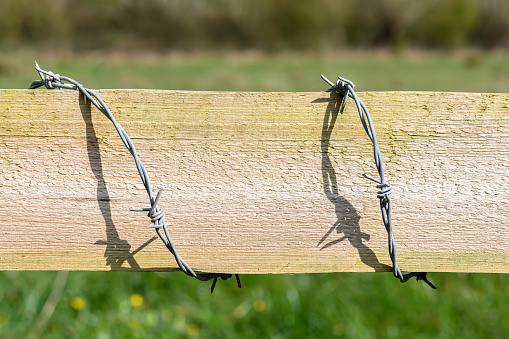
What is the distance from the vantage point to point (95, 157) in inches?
37.5

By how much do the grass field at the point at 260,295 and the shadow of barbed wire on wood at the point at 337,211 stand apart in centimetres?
160

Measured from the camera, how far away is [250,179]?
96 centimetres

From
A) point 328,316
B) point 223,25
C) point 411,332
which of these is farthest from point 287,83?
point 411,332

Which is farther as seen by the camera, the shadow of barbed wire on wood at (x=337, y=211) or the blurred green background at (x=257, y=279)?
the blurred green background at (x=257, y=279)

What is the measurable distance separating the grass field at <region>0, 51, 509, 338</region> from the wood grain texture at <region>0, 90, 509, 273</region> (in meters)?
1.56

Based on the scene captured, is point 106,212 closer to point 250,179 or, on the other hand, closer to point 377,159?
point 250,179

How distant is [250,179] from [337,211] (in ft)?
0.62

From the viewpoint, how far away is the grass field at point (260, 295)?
9.07ft

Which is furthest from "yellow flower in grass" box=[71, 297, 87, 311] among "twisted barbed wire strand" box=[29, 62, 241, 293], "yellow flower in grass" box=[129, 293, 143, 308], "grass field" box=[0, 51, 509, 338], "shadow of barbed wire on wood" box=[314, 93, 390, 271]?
"shadow of barbed wire on wood" box=[314, 93, 390, 271]

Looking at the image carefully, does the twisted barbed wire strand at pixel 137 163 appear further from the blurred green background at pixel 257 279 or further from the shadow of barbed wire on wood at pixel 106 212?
the blurred green background at pixel 257 279

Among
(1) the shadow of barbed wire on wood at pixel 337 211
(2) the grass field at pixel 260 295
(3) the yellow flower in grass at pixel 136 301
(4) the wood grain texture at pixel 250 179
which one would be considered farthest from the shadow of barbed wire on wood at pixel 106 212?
(3) the yellow flower in grass at pixel 136 301

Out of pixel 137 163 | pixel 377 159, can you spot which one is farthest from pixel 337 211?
pixel 137 163

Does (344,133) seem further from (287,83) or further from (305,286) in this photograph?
(305,286)

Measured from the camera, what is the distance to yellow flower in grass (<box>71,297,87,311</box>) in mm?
2973
